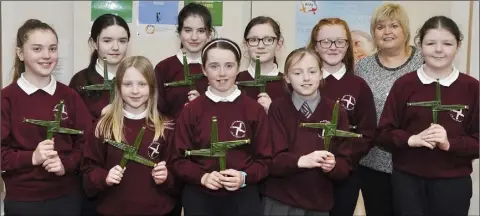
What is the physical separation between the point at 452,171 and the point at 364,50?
86.4 inches

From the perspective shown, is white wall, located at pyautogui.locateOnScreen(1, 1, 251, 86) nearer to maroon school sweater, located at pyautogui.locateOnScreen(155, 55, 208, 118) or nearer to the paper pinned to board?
the paper pinned to board

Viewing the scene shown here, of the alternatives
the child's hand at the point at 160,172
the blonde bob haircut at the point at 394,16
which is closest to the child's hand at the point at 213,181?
the child's hand at the point at 160,172

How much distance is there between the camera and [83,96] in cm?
314

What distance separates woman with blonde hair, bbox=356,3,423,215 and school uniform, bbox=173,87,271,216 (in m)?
0.81

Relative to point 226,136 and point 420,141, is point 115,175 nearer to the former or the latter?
point 226,136

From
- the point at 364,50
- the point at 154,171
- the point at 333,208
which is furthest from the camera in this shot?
the point at 364,50

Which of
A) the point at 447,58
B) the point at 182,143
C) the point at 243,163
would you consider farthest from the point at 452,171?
the point at 182,143

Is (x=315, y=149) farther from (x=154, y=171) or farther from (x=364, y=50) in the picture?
(x=364, y=50)

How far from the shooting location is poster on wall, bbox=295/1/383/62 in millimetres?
4828

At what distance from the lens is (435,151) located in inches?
109

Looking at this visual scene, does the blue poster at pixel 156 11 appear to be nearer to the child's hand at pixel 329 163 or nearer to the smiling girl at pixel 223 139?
the smiling girl at pixel 223 139

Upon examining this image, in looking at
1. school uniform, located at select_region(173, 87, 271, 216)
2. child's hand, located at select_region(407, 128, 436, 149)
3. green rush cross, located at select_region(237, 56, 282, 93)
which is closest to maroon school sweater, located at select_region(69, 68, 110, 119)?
school uniform, located at select_region(173, 87, 271, 216)

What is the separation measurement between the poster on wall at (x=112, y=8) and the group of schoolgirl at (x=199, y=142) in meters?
1.69

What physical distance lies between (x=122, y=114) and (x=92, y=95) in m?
0.44
